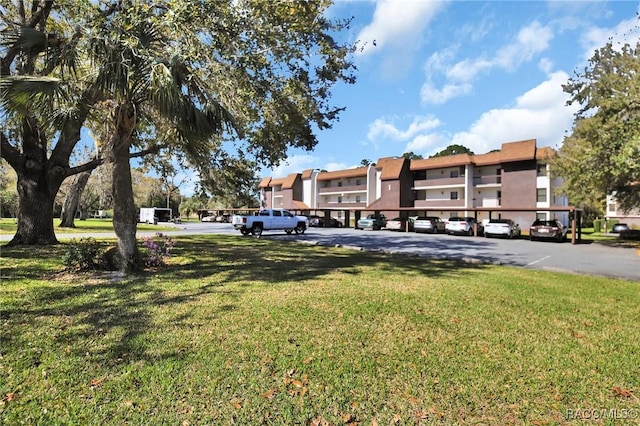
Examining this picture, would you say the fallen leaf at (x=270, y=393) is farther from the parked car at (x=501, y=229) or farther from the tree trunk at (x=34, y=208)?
the parked car at (x=501, y=229)

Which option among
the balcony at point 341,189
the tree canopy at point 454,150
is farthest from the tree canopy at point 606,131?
the tree canopy at point 454,150

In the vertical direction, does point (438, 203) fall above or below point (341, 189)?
below

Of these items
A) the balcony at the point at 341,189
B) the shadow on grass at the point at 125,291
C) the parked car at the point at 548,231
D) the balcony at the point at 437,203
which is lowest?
the shadow on grass at the point at 125,291

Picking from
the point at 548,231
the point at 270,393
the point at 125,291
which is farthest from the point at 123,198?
the point at 548,231

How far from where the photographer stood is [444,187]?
1650 inches

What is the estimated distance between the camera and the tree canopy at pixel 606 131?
44.5ft

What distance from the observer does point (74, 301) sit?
6.07 meters

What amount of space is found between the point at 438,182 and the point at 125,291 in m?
39.8

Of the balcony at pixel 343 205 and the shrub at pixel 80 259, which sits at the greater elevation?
the balcony at pixel 343 205

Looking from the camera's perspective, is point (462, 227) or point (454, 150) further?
point (454, 150)

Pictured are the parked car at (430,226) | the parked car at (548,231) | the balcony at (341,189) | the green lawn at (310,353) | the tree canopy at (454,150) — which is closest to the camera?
the green lawn at (310,353)

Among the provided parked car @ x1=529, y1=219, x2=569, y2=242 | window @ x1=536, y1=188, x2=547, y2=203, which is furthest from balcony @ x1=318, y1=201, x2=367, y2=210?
parked car @ x1=529, y1=219, x2=569, y2=242

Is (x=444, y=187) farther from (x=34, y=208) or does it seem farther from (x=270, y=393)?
(x=270, y=393)

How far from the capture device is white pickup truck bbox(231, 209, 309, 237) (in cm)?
2592
